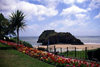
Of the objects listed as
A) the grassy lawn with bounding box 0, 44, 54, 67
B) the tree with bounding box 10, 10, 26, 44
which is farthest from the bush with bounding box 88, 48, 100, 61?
the tree with bounding box 10, 10, 26, 44

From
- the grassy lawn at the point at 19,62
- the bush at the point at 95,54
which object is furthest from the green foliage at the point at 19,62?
the bush at the point at 95,54

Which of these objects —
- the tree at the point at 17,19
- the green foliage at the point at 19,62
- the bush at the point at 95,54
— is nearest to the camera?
the green foliage at the point at 19,62

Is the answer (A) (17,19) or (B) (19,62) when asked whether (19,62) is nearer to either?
(B) (19,62)

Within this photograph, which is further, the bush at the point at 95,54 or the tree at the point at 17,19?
the tree at the point at 17,19

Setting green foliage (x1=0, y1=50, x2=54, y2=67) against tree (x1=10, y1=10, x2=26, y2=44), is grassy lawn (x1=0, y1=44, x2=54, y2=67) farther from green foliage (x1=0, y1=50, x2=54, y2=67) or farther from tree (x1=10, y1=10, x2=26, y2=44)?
tree (x1=10, y1=10, x2=26, y2=44)

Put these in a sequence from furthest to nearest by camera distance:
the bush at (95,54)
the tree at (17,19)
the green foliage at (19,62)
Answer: the tree at (17,19), the bush at (95,54), the green foliage at (19,62)

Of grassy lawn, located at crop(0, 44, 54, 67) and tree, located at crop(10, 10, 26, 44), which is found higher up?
tree, located at crop(10, 10, 26, 44)

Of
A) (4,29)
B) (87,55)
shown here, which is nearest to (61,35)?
(4,29)

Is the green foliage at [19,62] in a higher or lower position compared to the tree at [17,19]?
lower

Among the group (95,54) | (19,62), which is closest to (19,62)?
(19,62)

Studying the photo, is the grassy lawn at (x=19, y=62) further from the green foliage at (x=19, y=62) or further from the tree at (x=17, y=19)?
the tree at (x=17, y=19)

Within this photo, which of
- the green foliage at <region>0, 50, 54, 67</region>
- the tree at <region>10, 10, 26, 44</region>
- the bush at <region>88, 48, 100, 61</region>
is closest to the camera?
the green foliage at <region>0, 50, 54, 67</region>

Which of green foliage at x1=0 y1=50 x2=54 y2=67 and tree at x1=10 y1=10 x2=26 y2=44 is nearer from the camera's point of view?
green foliage at x1=0 y1=50 x2=54 y2=67

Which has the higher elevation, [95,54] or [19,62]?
[95,54]
